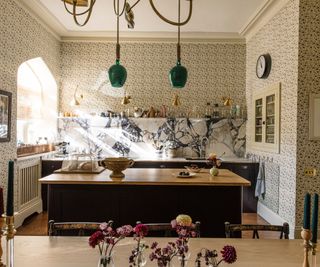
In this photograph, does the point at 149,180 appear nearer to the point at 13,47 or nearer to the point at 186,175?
the point at 186,175

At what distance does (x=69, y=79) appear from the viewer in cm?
674

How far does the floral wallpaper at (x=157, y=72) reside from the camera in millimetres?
6715

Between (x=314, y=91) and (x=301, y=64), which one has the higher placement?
(x=301, y=64)

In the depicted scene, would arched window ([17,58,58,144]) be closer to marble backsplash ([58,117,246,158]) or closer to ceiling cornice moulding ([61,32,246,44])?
marble backsplash ([58,117,246,158])

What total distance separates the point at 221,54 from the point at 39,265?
19.6 ft

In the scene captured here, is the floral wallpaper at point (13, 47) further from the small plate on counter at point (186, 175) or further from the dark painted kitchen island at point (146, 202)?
the small plate on counter at point (186, 175)

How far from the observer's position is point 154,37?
6648 millimetres

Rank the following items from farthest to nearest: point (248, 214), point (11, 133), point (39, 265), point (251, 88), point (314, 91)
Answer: point (251, 88)
point (248, 214)
point (11, 133)
point (314, 91)
point (39, 265)

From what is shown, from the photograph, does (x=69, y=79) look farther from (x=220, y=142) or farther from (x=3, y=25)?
(x=220, y=142)

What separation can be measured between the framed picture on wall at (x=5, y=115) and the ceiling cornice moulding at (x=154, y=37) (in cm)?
265

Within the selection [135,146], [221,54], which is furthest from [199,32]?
[135,146]

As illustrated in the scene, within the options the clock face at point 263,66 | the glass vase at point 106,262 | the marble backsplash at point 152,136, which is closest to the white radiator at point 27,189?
the marble backsplash at point 152,136

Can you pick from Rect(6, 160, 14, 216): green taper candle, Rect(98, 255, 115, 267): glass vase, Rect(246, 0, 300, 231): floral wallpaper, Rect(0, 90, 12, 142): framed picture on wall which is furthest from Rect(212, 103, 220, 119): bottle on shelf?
Rect(6, 160, 14, 216): green taper candle

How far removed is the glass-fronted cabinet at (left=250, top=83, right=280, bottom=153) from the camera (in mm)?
4820
